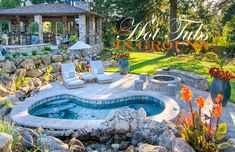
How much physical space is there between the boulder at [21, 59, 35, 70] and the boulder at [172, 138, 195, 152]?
12297 mm

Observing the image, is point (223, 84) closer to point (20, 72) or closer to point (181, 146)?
point (181, 146)

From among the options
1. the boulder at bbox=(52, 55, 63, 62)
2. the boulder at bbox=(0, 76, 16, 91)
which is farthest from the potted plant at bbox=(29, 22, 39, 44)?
the boulder at bbox=(0, 76, 16, 91)

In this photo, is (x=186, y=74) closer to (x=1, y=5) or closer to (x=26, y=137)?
(x=26, y=137)

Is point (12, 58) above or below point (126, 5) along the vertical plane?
below

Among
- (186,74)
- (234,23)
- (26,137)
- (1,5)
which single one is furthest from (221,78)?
(1,5)

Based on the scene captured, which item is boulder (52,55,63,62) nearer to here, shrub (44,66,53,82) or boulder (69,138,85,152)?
shrub (44,66,53,82)

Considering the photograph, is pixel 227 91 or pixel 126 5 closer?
pixel 227 91

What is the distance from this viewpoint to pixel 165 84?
41.7 ft

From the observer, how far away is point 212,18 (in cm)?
2630

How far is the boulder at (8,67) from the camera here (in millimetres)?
14540

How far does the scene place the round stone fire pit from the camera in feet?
39.4

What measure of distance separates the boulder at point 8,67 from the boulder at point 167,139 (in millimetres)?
11184

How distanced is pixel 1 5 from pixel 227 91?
44010 mm

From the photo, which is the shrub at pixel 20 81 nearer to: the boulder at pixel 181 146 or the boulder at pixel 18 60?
the boulder at pixel 18 60
